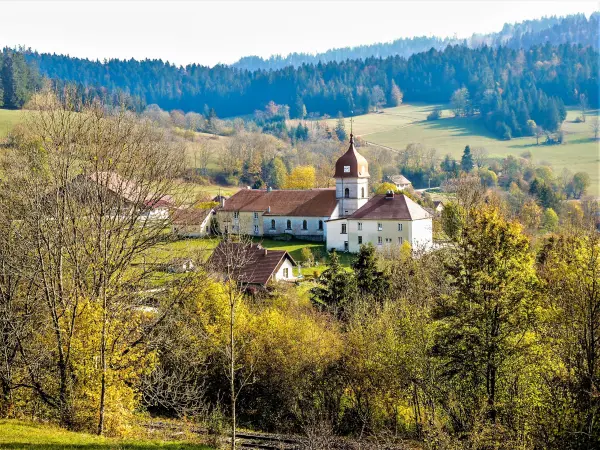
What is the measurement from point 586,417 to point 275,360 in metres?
12.3

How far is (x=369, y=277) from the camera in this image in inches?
1439

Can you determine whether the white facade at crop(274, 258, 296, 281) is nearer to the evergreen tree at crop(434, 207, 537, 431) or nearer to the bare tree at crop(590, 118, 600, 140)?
the evergreen tree at crop(434, 207, 537, 431)

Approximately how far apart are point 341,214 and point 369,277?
29.0 metres

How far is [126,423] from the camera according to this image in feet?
63.1

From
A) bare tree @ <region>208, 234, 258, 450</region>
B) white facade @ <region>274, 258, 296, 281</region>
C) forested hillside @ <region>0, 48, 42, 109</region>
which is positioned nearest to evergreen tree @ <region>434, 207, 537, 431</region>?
bare tree @ <region>208, 234, 258, 450</region>

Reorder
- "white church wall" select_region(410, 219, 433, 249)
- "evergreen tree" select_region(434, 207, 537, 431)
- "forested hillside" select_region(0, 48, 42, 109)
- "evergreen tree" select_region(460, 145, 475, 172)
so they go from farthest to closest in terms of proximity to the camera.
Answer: "evergreen tree" select_region(460, 145, 475, 172), "forested hillside" select_region(0, 48, 42, 109), "white church wall" select_region(410, 219, 433, 249), "evergreen tree" select_region(434, 207, 537, 431)

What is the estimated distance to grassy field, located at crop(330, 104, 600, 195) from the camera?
398 ft

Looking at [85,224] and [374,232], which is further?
[374,232]

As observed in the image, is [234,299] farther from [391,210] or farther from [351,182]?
[351,182]

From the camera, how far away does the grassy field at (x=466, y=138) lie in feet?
398

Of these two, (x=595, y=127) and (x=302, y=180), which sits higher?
(x=595, y=127)

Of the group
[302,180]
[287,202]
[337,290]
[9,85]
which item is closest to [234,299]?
[337,290]

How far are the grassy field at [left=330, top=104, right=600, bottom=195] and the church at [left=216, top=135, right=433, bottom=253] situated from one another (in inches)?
1967

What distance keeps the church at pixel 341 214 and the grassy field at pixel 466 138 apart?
164 ft
